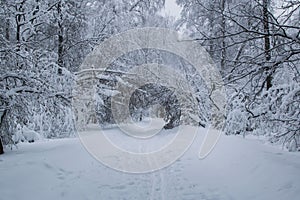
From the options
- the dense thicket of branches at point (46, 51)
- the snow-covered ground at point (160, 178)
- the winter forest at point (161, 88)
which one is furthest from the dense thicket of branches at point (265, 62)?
the dense thicket of branches at point (46, 51)

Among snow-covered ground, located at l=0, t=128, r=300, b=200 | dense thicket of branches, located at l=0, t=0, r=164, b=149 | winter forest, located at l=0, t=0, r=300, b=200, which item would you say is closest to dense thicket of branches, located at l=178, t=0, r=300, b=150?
winter forest, located at l=0, t=0, r=300, b=200

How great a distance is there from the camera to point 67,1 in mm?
13289

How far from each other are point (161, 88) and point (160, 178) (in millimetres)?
10324

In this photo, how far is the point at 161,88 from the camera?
1775cm

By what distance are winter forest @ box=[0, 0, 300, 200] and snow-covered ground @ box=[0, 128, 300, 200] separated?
4cm

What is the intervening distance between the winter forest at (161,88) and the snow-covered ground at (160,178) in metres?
0.04

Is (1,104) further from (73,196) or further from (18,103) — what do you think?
(73,196)

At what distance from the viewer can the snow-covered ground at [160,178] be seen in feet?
18.4

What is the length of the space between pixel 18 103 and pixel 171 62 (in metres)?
12.4

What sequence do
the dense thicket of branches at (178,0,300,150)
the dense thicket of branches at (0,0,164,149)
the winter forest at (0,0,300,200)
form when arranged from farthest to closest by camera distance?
the dense thicket of branches at (0,0,164,149), the winter forest at (0,0,300,200), the dense thicket of branches at (178,0,300,150)

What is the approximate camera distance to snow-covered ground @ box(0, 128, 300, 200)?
5.61 m

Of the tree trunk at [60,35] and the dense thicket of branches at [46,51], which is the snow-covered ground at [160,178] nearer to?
the dense thicket of branches at [46,51]

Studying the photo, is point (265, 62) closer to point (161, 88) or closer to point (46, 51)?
point (46, 51)

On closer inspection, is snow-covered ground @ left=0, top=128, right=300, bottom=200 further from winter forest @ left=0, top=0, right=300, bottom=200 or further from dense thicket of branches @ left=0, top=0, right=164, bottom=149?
dense thicket of branches @ left=0, top=0, right=164, bottom=149
